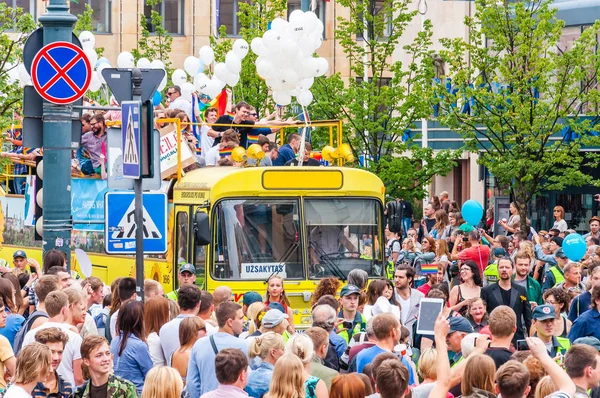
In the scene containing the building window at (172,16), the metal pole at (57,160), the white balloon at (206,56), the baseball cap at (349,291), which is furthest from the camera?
the building window at (172,16)

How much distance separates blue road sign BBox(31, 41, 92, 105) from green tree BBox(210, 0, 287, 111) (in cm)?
2410

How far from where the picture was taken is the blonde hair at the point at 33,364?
844cm

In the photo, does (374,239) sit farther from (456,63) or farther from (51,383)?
(456,63)

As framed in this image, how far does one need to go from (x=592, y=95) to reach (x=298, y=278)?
542 inches

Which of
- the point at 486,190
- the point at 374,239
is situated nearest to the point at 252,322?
the point at 374,239

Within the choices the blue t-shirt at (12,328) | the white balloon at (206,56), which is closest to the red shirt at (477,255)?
the blue t-shirt at (12,328)

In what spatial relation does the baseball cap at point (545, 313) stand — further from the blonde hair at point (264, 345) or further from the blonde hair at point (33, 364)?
the blonde hair at point (33, 364)

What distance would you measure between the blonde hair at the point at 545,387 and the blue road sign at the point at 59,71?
6684 mm

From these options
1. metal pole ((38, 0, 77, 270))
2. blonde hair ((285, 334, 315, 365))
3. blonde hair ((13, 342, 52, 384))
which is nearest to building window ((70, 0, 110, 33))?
metal pole ((38, 0, 77, 270))

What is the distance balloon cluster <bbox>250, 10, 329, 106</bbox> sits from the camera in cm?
1831

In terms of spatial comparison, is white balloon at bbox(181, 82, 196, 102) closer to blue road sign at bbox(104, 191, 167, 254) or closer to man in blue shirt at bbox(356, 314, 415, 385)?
blue road sign at bbox(104, 191, 167, 254)

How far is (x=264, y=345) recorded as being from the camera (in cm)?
927

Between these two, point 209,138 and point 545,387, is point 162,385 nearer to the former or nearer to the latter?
point 545,387

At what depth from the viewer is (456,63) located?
29422 mm
